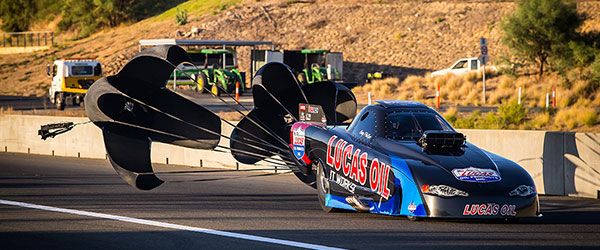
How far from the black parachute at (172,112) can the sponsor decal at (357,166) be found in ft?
8.18

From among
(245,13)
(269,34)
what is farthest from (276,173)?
(245,13)

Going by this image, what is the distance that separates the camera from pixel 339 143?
1057cm

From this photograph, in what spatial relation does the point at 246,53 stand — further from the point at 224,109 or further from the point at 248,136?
the point at 248,136

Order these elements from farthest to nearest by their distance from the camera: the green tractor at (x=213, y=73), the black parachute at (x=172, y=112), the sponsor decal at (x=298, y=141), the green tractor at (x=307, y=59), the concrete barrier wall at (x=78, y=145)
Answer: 1. the green tractor at (x=307, y=59)
2. the green tractor at (x=213, y=73)
3. the concrete barrier wall at (x=78, y=145)
4. the black parachute at (x=172, y=112)
5. the sponsor decal at (x=298, y=141)

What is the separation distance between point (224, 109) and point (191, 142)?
19.1 meters

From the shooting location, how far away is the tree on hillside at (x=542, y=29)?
4178 cm

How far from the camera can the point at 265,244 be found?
827cm

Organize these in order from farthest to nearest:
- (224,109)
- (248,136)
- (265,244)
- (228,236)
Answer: (224,109)
(248,136)
(228,236)
(265,244)

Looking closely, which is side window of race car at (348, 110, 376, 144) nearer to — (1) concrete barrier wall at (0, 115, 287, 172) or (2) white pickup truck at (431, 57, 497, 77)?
(1) concrete barrier wall at (0, 115, 287, 172)

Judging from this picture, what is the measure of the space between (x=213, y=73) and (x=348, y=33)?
2309 centimetres

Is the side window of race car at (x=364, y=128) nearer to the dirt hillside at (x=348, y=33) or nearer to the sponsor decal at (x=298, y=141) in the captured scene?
the sponsor decal at (x=298, y=141)

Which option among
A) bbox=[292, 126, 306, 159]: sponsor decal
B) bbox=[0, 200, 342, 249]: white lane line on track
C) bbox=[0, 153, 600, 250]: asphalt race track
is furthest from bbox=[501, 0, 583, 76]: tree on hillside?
bbox=[0, 200, 342, 249]: white lane line on track

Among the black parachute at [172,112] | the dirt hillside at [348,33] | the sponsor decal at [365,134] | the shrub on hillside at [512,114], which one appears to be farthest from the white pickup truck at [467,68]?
the sponsor decal at [365,134]

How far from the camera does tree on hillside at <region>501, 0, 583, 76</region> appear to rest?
137 ft
